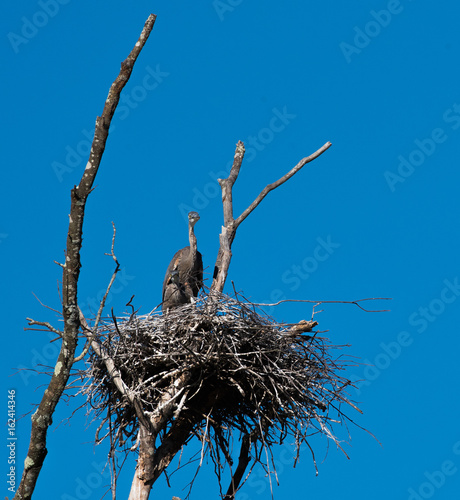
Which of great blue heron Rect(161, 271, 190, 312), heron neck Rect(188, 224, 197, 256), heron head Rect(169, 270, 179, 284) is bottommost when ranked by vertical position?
great blue heron Rect(161, 271, 190, 312)

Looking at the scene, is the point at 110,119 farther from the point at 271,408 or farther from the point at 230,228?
the point at 230,228

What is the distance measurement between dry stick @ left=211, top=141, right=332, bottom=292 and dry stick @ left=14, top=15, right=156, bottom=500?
4123mm

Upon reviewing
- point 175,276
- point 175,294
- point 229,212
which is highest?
point 229,212

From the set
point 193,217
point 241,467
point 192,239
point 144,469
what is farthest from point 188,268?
point 144,469

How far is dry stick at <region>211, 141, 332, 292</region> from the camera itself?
29.3 ft

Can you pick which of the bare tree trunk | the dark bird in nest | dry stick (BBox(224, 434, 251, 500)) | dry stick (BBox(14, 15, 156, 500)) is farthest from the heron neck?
dry stick (BBox(14, 15, 156, 500))

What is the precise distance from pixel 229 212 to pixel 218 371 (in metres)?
2.72

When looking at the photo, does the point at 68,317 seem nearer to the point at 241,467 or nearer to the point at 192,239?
the point at 241,467

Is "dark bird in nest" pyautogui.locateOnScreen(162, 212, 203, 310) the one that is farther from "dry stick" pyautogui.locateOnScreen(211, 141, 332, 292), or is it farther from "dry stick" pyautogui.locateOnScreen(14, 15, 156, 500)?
"dry stick" pyautogui.locateOnScreen(14, 15, 156, 500)

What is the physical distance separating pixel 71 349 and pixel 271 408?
3155 mm

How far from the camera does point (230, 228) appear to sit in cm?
914

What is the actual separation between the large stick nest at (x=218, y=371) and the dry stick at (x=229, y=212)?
1.26 metres

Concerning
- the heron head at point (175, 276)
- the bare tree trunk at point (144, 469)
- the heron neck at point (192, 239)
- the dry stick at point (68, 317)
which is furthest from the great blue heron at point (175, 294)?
the dry stick at point (68, 317)

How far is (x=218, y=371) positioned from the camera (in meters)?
7.05
